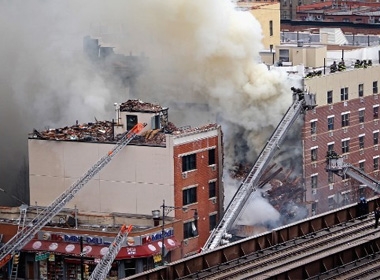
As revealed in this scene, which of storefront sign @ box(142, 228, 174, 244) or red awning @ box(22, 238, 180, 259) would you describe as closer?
red awning @ box(22, 238, 180, 259)

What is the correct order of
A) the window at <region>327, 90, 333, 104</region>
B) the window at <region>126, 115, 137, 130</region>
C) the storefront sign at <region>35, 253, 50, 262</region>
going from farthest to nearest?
the window at <region>327, 90, 333, 104</region>, the window at <region>126, 115, 137, 130</region>, the storefront sign at <region>35, 253, 50, 262</region>

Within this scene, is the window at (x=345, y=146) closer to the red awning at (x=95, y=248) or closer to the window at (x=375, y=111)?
the window at (x=375, y=111)

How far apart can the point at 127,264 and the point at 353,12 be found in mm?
61374

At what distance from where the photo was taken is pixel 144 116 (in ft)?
193

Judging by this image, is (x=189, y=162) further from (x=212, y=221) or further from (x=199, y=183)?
(x=212, y=221)

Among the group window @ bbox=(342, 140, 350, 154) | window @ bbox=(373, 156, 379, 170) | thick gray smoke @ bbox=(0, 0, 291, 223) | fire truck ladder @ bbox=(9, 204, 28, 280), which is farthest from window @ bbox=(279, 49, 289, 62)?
fire truck ladder @ bbox=(9, 204, 28, 280)

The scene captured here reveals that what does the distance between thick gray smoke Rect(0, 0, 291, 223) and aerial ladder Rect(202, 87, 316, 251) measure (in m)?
0.86

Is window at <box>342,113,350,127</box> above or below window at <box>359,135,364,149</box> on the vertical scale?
above

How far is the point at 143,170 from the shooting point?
5806 centimetres

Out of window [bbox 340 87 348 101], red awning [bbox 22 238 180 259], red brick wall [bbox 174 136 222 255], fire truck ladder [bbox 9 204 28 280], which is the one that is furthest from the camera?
window [bbox 340 87 348 101]

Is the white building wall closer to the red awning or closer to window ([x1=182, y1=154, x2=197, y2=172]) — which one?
window ([x1=182, y1=154, x2=197, y2=172])

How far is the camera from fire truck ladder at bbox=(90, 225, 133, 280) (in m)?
51.8

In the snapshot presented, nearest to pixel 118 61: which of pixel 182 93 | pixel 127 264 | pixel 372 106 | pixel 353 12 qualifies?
pixel 182 93

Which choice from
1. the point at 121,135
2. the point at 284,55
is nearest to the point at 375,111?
the point at 284,55
